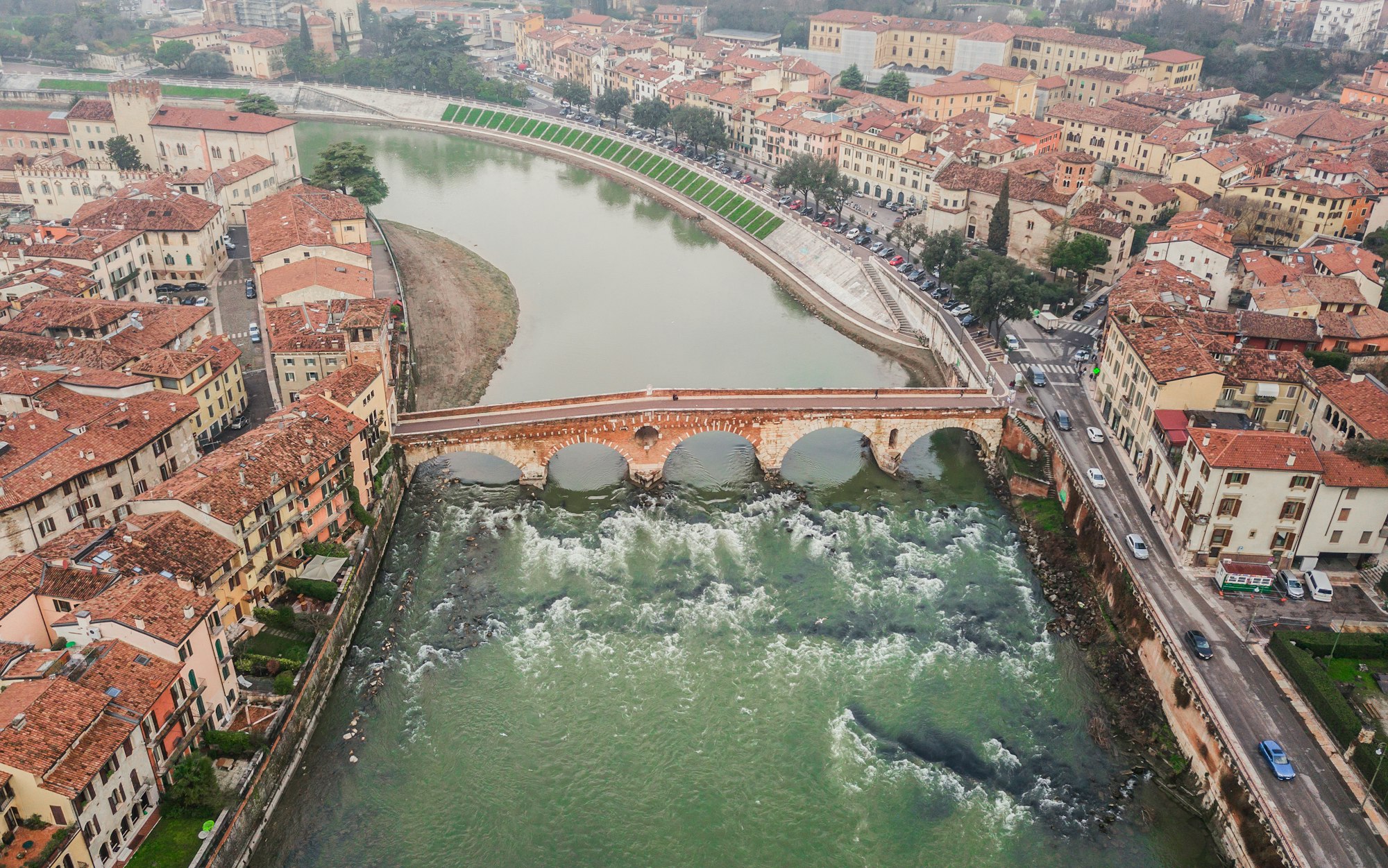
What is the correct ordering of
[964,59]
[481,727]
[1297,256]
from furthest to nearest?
[964,59] → [1297,256] → [481,727]

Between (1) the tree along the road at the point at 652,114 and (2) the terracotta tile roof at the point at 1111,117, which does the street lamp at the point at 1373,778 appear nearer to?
(2) the terracotta tile roof at the point at 1111,117

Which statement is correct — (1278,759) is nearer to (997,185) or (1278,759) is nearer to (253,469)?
(253,469)

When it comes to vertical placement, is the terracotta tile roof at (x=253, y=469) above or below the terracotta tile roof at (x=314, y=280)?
below

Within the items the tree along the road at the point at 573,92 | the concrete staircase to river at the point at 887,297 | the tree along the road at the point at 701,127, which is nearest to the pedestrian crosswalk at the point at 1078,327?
the concrete staircase to river at the point at 887,297

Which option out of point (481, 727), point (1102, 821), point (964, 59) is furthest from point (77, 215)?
point (964, 59)

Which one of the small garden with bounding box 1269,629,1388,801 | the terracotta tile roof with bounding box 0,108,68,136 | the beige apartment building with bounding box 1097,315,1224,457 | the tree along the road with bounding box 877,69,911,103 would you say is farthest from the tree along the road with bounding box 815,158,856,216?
the terracotta tile roof with bounding box 0,108,68,136

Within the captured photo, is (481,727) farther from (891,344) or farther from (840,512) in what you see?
(891,344)
